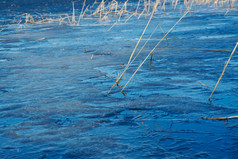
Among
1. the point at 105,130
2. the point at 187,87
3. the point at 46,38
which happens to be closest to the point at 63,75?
the point at 187,87

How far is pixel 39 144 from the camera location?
207 centimetres

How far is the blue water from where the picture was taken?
1.98 metres

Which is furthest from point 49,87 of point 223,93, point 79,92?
point 223,93

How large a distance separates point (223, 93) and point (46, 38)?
4995mm

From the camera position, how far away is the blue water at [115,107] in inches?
78.0

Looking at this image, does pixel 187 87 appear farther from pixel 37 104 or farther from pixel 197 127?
pixel 37 104

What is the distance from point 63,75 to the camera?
12.4ft

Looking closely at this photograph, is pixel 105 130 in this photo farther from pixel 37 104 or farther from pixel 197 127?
pixel 37 104

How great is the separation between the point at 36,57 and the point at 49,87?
1797mm

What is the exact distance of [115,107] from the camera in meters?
2.66

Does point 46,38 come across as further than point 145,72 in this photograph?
Yes

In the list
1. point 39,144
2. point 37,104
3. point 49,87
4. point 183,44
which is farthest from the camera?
point 183,44

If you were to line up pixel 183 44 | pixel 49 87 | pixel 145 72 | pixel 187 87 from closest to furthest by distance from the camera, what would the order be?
1. pixel 187 87
2. pixel 49 87
3. pixel 145 72
4. pixel 183 44

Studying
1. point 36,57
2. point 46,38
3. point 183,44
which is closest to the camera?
point 36,57
